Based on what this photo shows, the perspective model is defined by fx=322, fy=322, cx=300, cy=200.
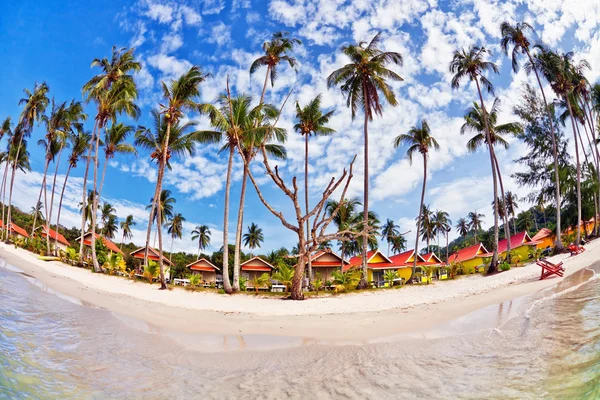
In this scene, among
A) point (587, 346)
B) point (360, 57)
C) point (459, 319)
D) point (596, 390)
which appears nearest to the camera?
point (596, 390)

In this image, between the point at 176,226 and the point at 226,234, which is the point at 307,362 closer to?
the point at 226,234

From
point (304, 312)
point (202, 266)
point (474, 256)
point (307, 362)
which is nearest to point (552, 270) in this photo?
point (304, 312)

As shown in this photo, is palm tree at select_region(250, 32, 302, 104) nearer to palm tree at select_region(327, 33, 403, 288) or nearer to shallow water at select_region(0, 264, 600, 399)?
palm tree at select_region(327, 33, 403, 288)

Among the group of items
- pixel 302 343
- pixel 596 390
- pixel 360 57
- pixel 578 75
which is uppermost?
pixel 578 75

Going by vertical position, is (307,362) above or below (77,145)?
below

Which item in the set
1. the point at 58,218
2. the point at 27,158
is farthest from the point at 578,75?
the point at 27,158

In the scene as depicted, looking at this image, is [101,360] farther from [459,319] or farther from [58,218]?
[58,218]

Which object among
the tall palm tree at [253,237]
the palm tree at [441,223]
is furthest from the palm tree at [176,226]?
the palm tree at [441,223]

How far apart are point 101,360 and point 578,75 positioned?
35709mm

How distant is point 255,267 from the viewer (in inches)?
1411

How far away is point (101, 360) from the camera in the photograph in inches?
199

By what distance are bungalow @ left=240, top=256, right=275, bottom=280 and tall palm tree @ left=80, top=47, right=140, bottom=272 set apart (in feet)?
47.7

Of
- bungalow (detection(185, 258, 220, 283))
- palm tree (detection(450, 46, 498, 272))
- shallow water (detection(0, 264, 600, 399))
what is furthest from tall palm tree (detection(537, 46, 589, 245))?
bungalow (detection(185, 258, 220, 283))

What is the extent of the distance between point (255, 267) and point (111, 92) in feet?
70.6
